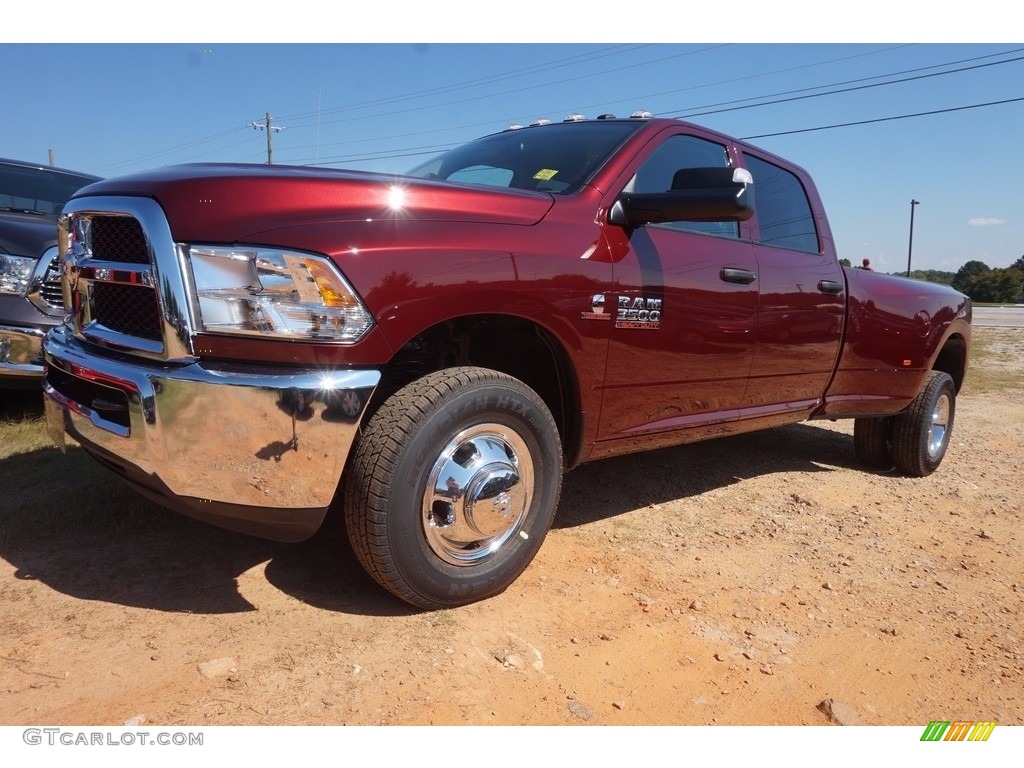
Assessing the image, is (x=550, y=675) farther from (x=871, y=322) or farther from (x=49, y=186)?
(x=49, y=186)

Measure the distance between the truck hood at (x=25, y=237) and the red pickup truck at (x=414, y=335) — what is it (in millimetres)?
2076

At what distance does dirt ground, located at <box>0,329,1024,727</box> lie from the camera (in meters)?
2.01

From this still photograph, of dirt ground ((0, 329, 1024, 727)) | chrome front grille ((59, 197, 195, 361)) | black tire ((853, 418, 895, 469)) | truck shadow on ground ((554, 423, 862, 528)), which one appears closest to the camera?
dirt ground ((0, 329, 1024, 727))

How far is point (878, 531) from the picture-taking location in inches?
146

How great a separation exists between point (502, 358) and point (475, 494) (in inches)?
29.8

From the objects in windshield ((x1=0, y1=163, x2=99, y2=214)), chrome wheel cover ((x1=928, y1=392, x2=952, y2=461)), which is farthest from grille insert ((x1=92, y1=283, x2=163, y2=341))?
chrome wheel cover ((x1=928, y1=392, x2=952, y2=461))

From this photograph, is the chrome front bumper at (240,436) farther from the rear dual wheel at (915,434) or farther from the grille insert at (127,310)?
the rear dual wheel at (915,434)

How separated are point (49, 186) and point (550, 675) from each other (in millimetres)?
5704

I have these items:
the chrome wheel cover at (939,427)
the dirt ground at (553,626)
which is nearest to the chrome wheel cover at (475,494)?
the dirt ground at (553,626)

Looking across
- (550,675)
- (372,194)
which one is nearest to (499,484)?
(550,675)

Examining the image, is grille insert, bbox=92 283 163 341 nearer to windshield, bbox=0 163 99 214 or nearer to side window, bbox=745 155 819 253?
side window, bbox=745 155 819 253

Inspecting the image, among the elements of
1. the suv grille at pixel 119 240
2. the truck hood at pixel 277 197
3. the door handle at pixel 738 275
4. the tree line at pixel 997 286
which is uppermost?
the truck hood at pixel 277 197

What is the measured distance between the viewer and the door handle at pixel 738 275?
3.34 metres

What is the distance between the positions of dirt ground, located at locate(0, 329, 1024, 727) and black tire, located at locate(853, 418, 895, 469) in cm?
121
